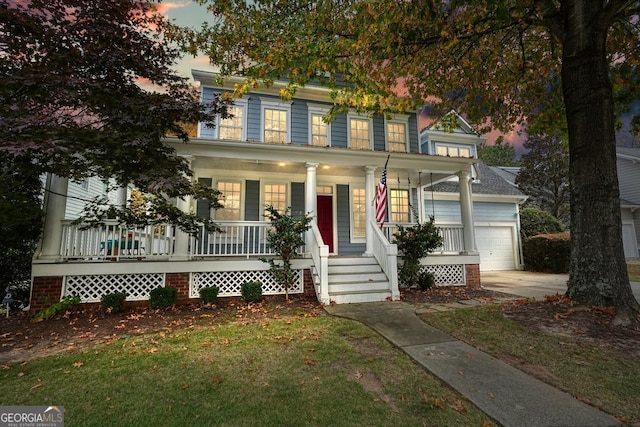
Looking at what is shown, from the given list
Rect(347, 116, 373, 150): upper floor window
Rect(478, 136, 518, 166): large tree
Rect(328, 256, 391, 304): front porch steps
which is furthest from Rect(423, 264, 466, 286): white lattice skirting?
Rect(478, 136, 518, 166): large tree

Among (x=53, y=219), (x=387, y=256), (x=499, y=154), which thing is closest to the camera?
(x=53, y=219)

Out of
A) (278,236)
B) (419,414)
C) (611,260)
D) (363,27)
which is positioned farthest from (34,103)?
(611,260)

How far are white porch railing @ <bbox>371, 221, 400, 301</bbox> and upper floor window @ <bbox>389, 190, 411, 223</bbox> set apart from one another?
123 inches

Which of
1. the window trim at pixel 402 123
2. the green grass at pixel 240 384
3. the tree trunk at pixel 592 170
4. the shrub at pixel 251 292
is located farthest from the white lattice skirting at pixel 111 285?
the window trim at pixel 402 123

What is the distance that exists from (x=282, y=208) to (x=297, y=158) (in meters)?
2.40

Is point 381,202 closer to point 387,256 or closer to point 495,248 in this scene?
point 387,256

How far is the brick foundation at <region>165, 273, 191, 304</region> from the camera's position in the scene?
727 centimetres

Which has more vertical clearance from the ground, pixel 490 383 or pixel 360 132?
pixel 360 132

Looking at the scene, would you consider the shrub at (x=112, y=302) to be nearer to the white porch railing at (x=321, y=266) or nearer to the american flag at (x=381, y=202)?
the white porch railing at (x=321, y=266)

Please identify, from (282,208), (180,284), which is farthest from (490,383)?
(282,208)

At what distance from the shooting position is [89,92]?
483 cm

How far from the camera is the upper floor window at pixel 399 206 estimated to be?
458 inches

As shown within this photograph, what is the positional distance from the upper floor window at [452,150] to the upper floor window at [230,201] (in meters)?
9.76

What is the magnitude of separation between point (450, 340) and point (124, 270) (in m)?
6.81
